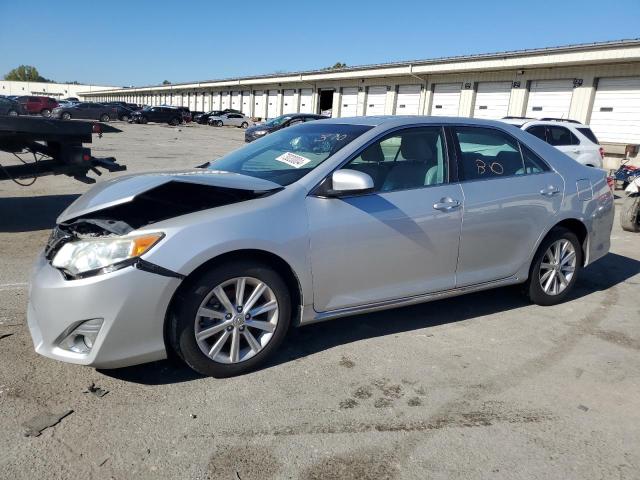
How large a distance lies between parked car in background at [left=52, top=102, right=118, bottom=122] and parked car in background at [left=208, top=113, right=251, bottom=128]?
8.36 m

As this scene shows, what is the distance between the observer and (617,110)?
20.3 meters

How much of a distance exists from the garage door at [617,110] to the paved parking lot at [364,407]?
62.3 ft

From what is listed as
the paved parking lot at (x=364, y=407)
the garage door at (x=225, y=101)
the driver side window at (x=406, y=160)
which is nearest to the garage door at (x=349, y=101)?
the garage door at (x=225, y=101)

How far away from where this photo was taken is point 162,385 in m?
3.12

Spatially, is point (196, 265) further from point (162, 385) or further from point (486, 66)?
point (486, 66)

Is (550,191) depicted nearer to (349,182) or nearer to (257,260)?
(349,182)

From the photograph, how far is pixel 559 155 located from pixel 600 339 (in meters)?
1.71

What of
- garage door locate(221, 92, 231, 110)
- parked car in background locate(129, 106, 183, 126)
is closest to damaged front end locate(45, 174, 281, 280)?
parked car in background locate(129, 106, 183, 126)

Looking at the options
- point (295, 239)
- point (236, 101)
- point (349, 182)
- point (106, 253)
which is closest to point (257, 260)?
point (295, 239)

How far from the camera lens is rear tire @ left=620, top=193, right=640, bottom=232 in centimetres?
843

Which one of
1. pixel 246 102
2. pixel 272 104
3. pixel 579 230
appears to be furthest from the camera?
pixel 246 102

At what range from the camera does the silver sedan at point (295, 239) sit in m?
2.85

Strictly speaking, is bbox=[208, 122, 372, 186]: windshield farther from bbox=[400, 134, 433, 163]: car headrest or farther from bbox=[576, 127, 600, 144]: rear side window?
bbox=[576, 127, 600, 144]: rear side window

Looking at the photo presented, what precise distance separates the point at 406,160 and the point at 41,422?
2.94 m
